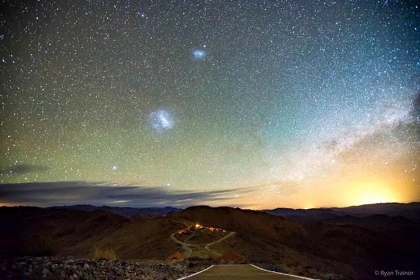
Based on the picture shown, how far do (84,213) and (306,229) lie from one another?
71939mm

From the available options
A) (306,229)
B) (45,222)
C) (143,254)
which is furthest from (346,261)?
(45,222)

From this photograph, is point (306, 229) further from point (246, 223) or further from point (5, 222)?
point (5, 222)

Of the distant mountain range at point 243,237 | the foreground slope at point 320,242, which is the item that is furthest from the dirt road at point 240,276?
the foreground slope at point 320,242

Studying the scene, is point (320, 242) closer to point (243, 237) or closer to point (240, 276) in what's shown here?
point (243, 237)

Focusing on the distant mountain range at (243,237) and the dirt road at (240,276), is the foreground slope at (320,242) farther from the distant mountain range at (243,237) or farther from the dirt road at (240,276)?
the dirt road at (240,276)

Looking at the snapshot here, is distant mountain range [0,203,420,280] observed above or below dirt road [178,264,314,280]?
below

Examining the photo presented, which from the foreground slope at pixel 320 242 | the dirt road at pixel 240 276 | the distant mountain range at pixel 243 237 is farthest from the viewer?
the foreground slope at pixel 320 242

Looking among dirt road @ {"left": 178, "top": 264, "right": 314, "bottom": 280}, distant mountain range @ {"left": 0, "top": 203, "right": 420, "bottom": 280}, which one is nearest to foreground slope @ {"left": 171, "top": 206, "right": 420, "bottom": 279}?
distant mountain range @ {"left": 0, "top": 203, "right": 420, "bottom": 280}

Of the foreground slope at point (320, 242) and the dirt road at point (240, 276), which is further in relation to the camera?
the foreground slope at point (320, 242)

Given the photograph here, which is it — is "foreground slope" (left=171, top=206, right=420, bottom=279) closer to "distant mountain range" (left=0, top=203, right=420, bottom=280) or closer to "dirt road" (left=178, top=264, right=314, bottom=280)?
"distant mountain range" (left=0, top=203, right=420, bottom=280)

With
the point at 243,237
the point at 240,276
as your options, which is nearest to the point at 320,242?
the point at 243,237

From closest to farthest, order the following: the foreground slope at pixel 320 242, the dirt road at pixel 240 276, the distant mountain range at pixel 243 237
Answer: the dirt road at pixel 240 276 → the distant mountain range at pixel 243 237 → the foreground slope at pixel 320 242

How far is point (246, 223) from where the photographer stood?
93125mm

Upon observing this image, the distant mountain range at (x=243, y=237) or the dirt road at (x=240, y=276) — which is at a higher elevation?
the dirt road at (x=240, y=276)
